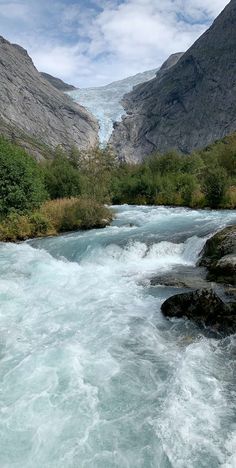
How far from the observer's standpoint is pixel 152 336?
1032cm

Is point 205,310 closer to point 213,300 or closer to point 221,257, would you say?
point 213,300

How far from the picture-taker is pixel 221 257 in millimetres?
15477

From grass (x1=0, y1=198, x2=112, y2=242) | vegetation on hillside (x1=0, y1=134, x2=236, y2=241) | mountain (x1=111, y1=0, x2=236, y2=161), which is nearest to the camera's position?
grass (x1=0, y1=198, x2=112, y2=242)

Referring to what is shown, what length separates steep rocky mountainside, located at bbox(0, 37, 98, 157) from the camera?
147500 millimetres

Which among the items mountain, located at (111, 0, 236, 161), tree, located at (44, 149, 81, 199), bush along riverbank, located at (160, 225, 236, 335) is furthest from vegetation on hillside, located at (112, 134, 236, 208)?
mountain, located at (111, 0, 236, 161)

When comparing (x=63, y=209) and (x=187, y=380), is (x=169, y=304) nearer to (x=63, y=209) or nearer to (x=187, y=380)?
(x=187, y=380)

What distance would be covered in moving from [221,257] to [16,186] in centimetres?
1481

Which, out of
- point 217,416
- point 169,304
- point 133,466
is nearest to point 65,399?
point 133,466

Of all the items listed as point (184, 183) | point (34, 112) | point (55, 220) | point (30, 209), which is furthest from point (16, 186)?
point (34, 112)

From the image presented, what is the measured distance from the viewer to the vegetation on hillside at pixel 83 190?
25203mm

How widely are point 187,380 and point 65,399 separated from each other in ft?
7.68

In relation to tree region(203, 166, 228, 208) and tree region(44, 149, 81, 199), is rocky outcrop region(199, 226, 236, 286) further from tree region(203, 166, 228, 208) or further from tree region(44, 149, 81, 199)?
tree region(44, 149, 81, 199)

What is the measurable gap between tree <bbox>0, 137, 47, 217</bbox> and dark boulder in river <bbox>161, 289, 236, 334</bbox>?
15.9m

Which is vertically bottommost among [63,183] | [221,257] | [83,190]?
[221,257]
